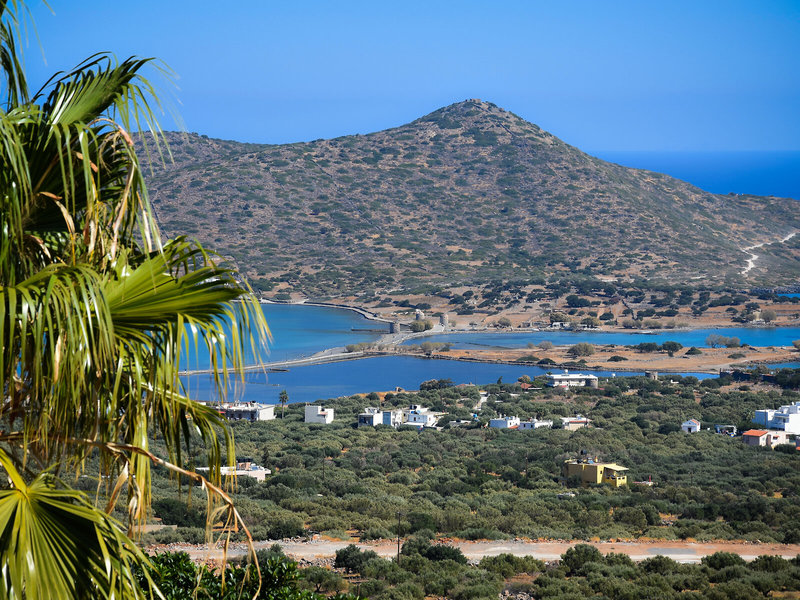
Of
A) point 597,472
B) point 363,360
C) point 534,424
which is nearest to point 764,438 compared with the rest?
point 534,424

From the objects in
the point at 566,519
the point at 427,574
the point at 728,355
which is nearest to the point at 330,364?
the point at 728,355

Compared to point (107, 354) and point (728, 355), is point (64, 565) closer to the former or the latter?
point (107, 354)

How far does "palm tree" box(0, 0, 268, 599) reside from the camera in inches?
89.5

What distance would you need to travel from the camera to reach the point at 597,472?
2089 centimetres

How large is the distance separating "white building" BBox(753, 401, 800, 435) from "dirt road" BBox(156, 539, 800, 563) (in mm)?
14886

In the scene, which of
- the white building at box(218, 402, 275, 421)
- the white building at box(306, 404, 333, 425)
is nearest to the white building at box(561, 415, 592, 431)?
the white building at box(306, 404, 333, 425)

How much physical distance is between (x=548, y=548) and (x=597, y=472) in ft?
23.5

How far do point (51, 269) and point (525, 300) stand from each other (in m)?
73.5

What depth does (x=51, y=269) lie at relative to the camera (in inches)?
95.2

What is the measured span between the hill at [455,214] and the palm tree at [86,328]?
76825mm

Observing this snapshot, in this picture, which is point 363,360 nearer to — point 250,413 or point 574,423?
point 250,413

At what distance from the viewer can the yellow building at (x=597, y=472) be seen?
813 inches

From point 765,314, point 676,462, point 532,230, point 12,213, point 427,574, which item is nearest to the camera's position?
point 12,213

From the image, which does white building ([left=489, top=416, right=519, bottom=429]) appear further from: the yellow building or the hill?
the hill
